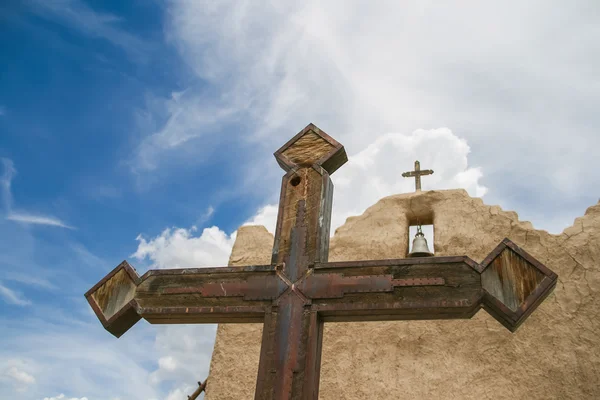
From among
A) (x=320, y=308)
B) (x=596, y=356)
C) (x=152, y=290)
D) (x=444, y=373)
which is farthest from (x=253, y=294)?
(x=596, y=356)

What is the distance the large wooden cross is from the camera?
254cm

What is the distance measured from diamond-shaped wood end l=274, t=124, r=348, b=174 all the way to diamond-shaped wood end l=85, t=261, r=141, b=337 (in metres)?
1.18

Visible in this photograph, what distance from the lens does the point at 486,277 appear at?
2594 mm

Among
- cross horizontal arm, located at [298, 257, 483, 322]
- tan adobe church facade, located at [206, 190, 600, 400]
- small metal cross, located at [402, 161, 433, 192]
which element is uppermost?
small metal cross, located at [402, 161, 433, 192]

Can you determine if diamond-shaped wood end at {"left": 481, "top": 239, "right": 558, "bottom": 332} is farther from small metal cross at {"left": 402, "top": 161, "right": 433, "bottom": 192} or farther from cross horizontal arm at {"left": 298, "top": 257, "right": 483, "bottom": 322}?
small metal cross at {"left": 402, "top": 161, "right": 433, "bottom": 192}

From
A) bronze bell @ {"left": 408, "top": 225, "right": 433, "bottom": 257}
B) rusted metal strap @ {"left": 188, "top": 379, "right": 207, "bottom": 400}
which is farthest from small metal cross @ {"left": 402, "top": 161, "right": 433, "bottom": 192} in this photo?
rusted metal strap @ {"left": 188, "top": 379, "right": 207, "bottom": 400}

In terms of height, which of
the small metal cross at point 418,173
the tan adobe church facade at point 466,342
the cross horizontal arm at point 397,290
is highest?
the small metal cross at point 418,173

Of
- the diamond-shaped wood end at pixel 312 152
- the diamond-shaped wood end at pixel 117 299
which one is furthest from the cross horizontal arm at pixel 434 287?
the diamond-shaped wood end at pixel 117 299

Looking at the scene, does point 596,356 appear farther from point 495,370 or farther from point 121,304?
point 121,304

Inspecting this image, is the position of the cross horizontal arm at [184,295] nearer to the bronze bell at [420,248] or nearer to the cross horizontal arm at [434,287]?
the cross horizontal arm at [434,287]

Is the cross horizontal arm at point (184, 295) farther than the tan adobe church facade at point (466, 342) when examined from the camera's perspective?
No

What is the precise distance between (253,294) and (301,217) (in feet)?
1.73

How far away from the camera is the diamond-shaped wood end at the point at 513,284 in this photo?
2477 mm

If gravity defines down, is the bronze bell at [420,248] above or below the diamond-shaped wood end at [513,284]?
above
